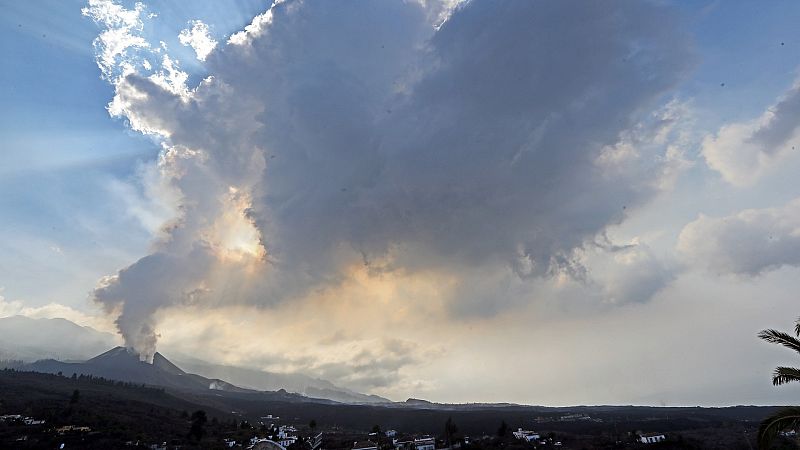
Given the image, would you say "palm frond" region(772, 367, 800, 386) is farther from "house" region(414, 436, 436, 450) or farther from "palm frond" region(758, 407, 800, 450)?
"house" region(414, 436, 436, 450)

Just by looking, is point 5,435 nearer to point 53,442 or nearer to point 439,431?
point 53,442

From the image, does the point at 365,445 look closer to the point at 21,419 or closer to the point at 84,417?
the point at 84,417

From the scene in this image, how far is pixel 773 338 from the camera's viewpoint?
19.8m

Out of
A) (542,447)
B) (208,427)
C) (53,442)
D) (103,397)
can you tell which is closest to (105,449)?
(53,442)

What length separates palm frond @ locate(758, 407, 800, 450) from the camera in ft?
59.0

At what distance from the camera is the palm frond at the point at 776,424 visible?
18.0 m

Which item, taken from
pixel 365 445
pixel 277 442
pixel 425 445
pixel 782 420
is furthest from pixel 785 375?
pixel 425 445

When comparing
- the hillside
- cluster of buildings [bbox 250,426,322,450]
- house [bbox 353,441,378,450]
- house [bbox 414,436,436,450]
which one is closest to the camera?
cluster of buildings [bbox 250,426,322,450]

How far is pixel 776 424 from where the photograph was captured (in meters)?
18.1

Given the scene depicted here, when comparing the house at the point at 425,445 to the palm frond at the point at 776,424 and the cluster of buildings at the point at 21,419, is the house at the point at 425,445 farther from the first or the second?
the palm frond at the point at 776,424

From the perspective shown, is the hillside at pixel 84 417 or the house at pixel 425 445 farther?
the house at pixel 425 445

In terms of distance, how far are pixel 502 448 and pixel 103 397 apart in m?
124

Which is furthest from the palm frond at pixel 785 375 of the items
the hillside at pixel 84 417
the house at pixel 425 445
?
the house at pixel 425 445

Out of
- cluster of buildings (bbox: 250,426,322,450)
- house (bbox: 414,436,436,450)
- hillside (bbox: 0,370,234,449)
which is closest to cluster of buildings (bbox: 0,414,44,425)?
hillside (bbox: 0,370,234,449)
